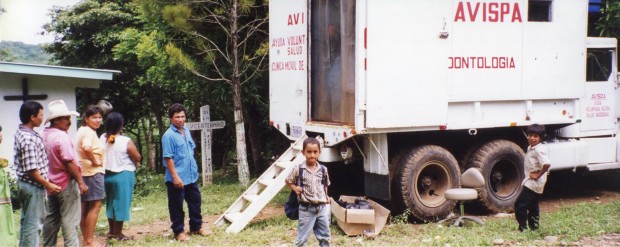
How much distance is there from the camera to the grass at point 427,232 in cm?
658

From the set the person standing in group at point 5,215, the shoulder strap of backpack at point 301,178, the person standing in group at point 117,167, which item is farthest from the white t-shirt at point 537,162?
the person standing in group at point 5,215

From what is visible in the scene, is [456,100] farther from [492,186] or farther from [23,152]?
[23,152]

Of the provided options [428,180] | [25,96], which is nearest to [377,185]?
[428,180]

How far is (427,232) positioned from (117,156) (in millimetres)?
3537

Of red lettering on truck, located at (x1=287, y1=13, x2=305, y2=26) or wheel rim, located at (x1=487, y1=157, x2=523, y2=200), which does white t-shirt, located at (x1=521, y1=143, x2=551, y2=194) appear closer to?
wheel rim, located at (x1=487, y1=157, x2=523, y2=200)

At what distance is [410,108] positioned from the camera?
7.43 meters

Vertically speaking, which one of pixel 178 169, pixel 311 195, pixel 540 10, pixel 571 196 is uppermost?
pixel 540 10

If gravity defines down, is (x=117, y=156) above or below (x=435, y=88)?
below

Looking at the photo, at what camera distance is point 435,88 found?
7637 millimetres

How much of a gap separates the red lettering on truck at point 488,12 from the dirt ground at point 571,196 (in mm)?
2760

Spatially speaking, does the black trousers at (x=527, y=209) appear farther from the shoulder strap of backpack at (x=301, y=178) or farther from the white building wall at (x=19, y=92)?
the white building wall at (x=19, y=92)

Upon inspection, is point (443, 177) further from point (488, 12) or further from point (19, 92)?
point (19, 92)

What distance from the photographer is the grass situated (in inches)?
259

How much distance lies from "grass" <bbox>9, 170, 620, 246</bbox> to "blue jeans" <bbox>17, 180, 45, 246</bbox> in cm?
139
